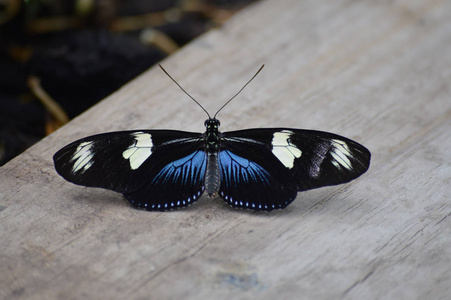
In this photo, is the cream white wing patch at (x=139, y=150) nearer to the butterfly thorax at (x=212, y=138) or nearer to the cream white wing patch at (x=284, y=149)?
the butterfly thorax at (x=212, y=138)

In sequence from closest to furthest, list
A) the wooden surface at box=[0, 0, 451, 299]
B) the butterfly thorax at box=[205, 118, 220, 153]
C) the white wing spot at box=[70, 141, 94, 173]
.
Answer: the wooden surface at box=[0, 0, 451, 299], the white wing spot at box=[70, 141, 94, 173], the butterfly thorax at box=[205, 118, 220, 153]

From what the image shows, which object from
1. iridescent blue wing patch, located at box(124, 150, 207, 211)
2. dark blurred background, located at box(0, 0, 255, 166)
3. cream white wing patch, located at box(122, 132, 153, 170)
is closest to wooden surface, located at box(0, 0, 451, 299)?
iridescent blue wing patch, located at box(124, 150, 207, 211)

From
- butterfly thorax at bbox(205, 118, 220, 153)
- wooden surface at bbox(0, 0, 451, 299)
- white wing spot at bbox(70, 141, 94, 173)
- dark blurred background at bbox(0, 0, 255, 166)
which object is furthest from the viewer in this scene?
dark blurred background at bbox(0, 0, 255, 166)

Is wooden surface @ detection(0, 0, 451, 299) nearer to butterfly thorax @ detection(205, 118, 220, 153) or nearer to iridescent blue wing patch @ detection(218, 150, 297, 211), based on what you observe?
iridescent blue wing patch @ detection(218, 150, 297, 211)

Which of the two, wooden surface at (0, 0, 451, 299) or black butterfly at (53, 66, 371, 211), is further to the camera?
black butterfly at (53, 66, 371, 211)

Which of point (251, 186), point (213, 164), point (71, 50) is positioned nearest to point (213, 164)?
point (213, 164)

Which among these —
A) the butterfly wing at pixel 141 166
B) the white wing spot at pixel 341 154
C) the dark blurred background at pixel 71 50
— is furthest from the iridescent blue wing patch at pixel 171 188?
the dark blurred background at pixel 71 50

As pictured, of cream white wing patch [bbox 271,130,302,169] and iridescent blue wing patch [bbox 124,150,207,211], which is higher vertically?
cream white wing patch [bbox 271,130,302,169]

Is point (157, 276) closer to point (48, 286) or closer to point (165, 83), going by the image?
point (48, 286)
